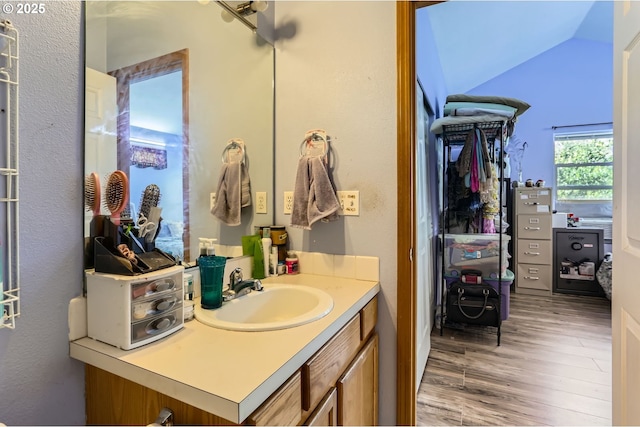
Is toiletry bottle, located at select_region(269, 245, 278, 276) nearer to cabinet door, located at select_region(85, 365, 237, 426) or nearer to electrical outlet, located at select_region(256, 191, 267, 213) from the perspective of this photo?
electrical outlet, located at select_region(256, 191, 267, 213)

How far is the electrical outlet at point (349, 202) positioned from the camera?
139cm

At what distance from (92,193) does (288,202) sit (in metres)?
0.83

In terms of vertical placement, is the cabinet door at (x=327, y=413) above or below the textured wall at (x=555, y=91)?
below

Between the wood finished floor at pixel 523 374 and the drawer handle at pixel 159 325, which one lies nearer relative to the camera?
the drawer handle at pixel 159 325

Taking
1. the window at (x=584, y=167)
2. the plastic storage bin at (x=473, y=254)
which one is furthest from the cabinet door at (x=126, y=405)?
the window at (x=584, y=167)

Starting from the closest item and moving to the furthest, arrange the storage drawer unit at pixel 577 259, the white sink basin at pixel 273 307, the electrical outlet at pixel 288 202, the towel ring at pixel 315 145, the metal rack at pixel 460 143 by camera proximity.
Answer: the white sink basin at pixel 273 307 < the towel ring at pixel 315 145 < the electrical outlet at pixel 288 202 < the metal rack at pixel 460 143 < the storage drawer unit at pixel 577 259

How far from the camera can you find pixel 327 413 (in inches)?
35.6

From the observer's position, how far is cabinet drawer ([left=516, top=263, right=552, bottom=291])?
3.74 meters

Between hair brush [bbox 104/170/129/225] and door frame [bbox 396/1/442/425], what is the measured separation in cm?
98

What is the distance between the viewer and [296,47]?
1.51 metres

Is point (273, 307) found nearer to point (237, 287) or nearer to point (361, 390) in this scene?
point (237, 287)

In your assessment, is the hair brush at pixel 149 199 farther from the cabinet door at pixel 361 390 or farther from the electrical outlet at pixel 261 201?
the cabinet door at pixel 361 390

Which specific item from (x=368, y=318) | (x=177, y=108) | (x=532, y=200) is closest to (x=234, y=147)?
(x=177, y=108)

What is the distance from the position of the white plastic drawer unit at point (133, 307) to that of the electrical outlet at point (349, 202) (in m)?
0.77
